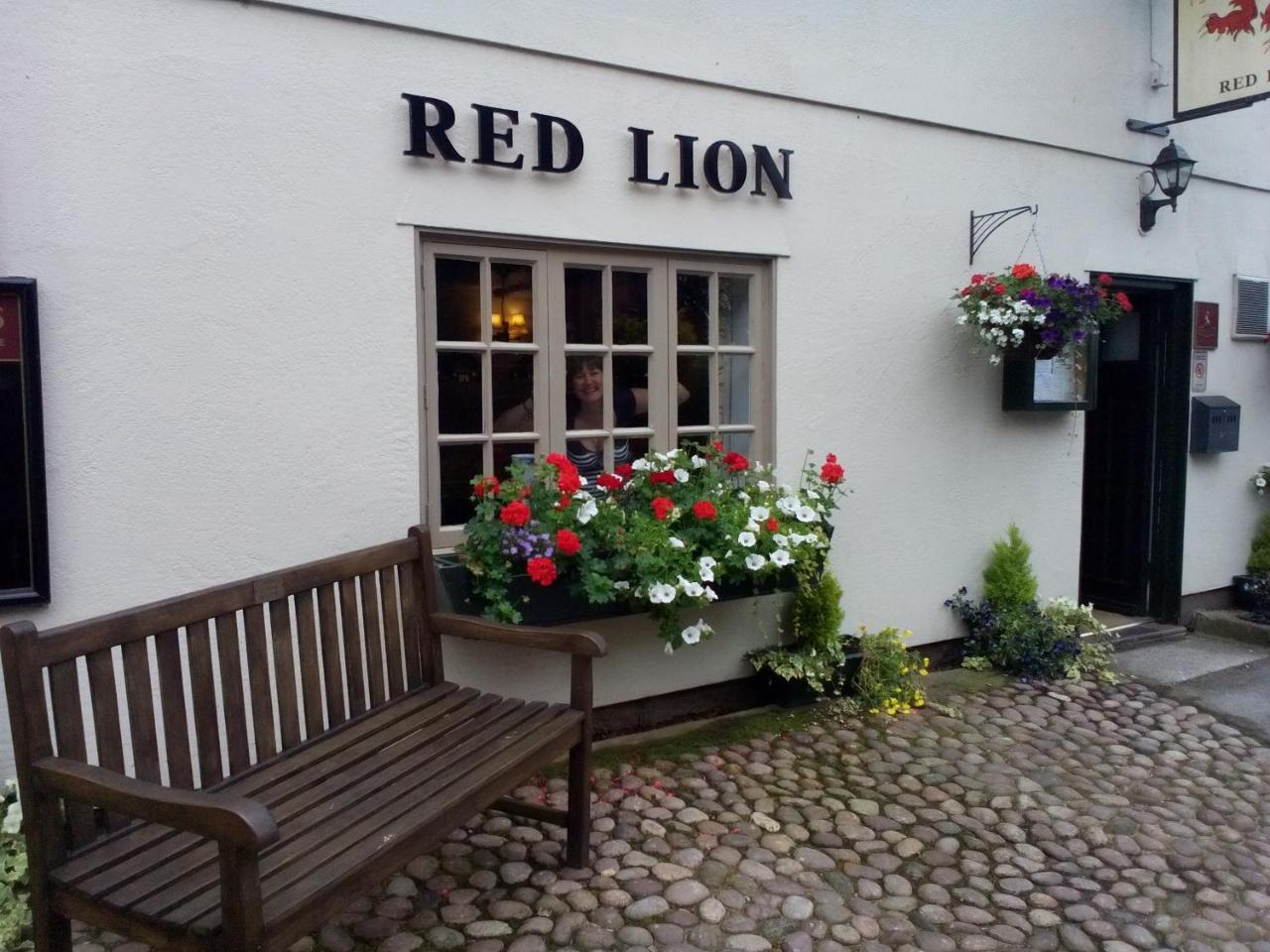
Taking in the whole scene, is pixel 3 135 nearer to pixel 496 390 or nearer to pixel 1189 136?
pixel 496 390

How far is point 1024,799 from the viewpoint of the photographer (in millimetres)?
4070

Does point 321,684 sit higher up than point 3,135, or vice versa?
point 3,135

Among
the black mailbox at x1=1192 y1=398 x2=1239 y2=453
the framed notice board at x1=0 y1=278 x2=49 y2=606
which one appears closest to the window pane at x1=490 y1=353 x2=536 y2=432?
the framed notice board at x1=0 y1=278 x2=49 y2=606

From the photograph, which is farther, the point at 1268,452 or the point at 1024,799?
the point at 1268,452

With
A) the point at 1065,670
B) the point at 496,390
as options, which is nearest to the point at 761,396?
the point at 496,390

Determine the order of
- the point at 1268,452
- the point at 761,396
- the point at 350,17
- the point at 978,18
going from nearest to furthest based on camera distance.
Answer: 1. the point at 350,17
2. the point at 761,396
3. the point at 978,18
4. the point at 1268,452

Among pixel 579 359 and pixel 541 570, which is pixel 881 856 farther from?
pixel 579 359

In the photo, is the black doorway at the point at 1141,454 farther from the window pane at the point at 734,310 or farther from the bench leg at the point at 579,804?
the bench leg at the point at 579,804

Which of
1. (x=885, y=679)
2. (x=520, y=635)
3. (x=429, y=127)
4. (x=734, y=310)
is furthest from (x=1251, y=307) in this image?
(x=520, y=635)

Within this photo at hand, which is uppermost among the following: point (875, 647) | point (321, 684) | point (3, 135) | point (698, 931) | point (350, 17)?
point (350, 17)

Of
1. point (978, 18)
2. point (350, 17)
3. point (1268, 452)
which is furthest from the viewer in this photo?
point (1268, 452)

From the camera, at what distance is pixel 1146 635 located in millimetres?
6551

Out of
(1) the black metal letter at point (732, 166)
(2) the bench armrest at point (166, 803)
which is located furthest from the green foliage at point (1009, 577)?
(2) the bench armrest at point (166, 803)

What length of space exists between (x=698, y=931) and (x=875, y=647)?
2.33m
